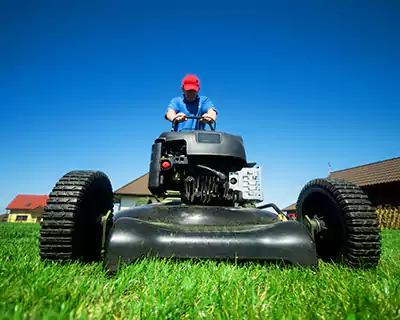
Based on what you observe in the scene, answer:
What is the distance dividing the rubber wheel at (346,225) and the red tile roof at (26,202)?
63.8 m

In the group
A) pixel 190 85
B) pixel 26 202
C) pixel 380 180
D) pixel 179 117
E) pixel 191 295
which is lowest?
pixel 191 295

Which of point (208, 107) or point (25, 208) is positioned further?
point (25, 208)

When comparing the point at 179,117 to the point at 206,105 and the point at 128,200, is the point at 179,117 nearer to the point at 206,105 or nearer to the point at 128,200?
the point at 206,105

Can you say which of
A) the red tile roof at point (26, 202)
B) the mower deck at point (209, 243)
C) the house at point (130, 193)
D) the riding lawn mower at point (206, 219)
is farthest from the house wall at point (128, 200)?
the red tile roof at point (26, 202)

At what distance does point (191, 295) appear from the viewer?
1358 mm

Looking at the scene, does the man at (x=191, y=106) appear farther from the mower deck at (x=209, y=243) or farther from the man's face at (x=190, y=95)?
the mower deck at (x=209, y=243)

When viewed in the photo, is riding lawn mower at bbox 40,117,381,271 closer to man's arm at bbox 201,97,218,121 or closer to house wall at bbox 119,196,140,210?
man's arm at bbox 201,97,218,121

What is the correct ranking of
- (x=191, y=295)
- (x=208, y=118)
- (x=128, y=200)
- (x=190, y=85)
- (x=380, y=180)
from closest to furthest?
(x=191, y=295) < (x=208, y=118) < (x=190, y=85) < (x=380, y=180) < (x=128, y=200)

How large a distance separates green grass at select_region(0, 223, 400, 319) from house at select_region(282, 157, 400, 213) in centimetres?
2096

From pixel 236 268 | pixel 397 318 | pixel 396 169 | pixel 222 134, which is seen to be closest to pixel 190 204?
pixel 222 134

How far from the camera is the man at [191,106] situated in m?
3.67

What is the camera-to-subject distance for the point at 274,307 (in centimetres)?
126

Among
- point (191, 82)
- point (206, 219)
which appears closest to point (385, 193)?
point (191, 82)

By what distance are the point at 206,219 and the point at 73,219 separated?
1017mm
